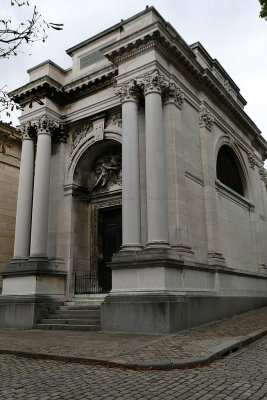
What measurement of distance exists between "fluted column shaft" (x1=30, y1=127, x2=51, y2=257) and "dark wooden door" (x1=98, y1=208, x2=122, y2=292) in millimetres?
2902

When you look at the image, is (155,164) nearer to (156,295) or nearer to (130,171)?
(130,171)

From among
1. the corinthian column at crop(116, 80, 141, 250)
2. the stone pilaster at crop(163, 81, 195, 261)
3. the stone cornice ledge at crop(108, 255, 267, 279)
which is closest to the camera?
the stone cornice ledge at crop(108, 255, 267, 279)

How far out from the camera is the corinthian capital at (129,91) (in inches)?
587

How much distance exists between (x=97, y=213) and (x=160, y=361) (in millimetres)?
11905

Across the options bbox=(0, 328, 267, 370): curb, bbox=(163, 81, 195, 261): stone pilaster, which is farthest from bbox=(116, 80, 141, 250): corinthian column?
bbox=(0, 328, 267, 370): curb

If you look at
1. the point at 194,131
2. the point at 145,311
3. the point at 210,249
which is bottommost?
the point at 145,311

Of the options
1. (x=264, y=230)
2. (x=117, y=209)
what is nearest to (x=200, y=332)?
(x=117, y=209)

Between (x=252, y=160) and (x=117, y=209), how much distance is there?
1016 centimetres

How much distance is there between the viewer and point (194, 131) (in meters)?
17.1

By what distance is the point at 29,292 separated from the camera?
601 inches

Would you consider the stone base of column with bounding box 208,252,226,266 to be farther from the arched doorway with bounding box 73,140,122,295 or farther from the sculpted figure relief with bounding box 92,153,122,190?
the sculpted figure relief with bounding box 92,153,122,190

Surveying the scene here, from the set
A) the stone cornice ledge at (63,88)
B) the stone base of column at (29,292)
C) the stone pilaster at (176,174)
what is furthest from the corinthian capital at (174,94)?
the stone base of column at (29,292)

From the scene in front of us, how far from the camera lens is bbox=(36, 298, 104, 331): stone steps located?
1308cm

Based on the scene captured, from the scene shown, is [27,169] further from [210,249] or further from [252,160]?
[252,160]
